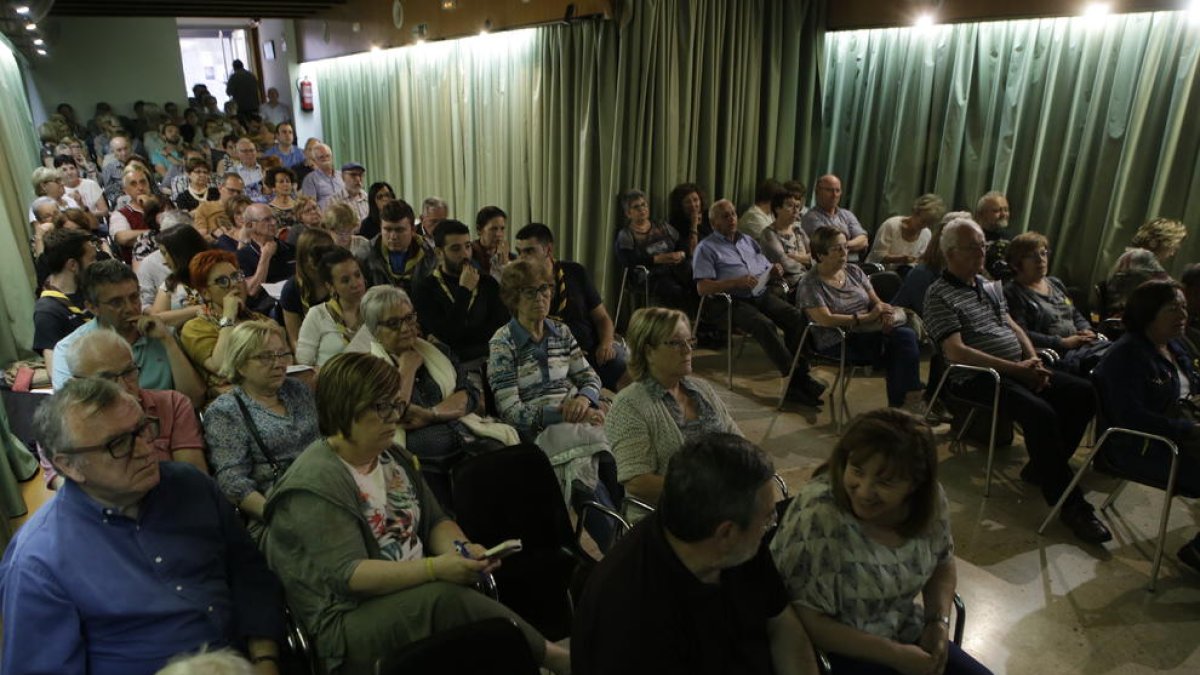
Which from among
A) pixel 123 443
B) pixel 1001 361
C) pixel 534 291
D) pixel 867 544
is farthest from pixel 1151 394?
pixel 123 443

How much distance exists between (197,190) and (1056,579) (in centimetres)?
673

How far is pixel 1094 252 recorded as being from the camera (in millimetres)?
5070

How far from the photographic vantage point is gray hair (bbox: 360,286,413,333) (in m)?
2.67

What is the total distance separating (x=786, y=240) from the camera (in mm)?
5473

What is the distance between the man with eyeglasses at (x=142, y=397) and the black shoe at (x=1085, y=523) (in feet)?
11.6

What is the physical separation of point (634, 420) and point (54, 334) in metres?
2.65

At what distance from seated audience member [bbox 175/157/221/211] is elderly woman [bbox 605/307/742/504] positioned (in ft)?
17.1

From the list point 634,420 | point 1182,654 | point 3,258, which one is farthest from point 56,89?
point 1182,654

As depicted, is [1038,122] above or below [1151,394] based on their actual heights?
above

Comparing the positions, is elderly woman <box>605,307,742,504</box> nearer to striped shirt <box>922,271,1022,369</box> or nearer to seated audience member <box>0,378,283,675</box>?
seated audience member <box>0,378,283,675</box>

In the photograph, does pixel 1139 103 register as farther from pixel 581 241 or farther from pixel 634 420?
pixel 634 420

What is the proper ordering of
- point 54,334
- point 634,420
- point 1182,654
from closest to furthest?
point 634,420, point 1182,654, point 54,334

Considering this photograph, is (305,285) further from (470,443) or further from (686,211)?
(686,211)

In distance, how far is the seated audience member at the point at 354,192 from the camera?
263 inches
